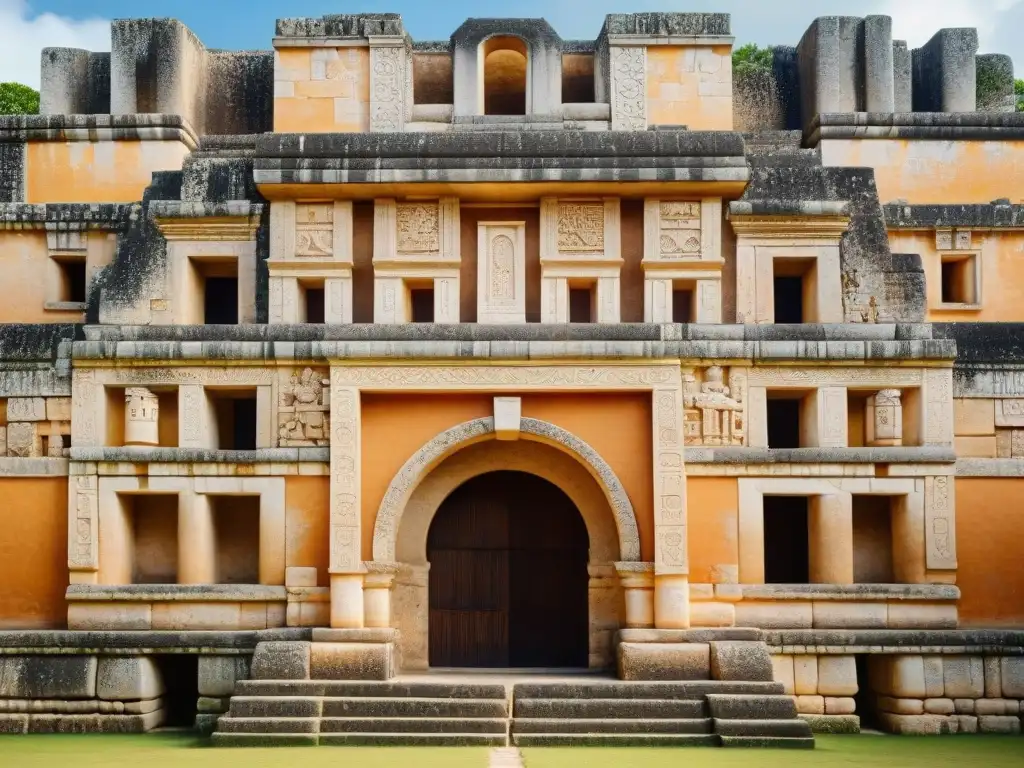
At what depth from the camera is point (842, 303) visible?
15.1 metres

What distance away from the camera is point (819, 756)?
484 inches

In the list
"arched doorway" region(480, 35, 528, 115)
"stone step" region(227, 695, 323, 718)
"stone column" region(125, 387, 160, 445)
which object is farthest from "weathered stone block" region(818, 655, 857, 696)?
"arched doorway" region(480, 35, 528, 115)

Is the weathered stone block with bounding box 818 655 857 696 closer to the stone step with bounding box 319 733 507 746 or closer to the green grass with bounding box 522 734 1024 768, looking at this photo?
the green grass with bounding box 522 734 1024 768

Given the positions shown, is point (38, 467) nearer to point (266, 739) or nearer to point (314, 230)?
point (314, 230)

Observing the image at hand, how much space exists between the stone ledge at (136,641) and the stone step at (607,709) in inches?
111

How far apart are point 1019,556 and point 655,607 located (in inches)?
176

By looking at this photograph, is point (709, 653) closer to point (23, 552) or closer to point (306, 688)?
point (306, 688)

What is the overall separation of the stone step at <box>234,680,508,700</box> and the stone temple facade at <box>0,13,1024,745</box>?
0.04 metres

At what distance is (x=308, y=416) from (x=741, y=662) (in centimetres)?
570

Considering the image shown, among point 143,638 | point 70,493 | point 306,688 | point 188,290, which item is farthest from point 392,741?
point 188,290

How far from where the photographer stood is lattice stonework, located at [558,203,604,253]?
49.5 ft

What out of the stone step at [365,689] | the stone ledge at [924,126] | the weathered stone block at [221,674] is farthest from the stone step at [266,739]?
the stone ledge at [924,126]

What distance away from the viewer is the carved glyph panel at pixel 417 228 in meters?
15.1

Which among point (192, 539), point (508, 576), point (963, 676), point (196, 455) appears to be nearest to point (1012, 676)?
point (963, 676)
